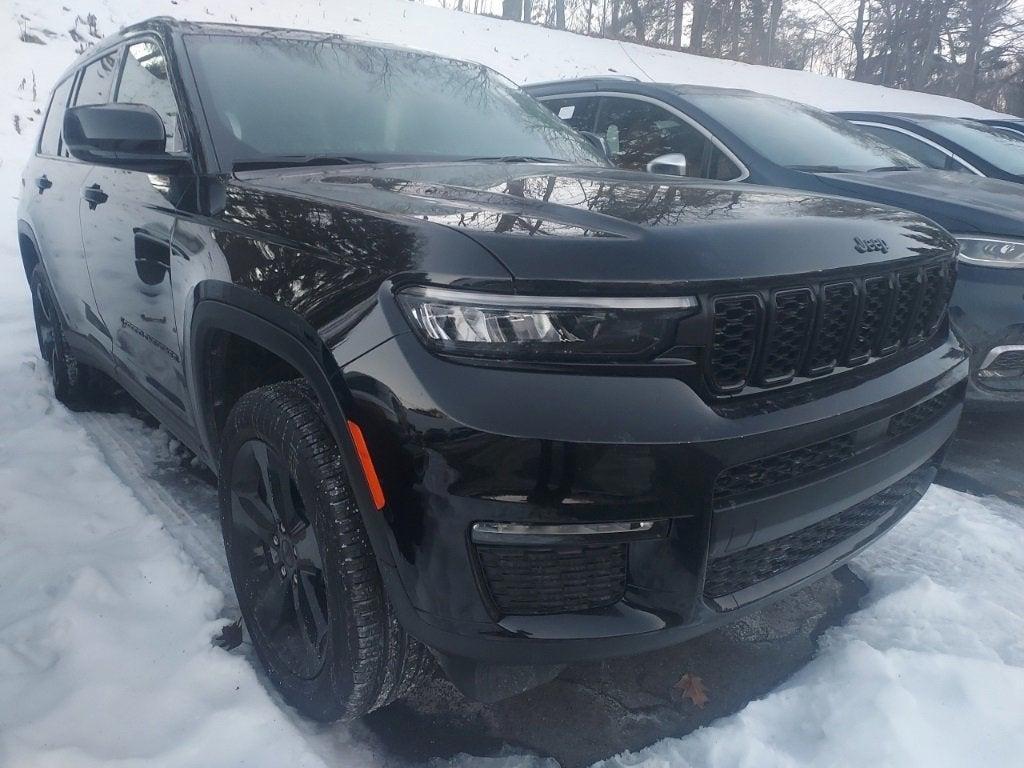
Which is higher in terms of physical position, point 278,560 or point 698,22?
point 698,22

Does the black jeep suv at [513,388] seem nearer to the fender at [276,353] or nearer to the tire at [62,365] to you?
the fender at [276,353]

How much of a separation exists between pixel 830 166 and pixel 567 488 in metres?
3.68

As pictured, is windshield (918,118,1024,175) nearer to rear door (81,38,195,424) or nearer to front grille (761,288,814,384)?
front grille (761,288,814,384)

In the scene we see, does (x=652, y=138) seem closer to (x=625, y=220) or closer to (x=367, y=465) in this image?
(x=625, y=220)

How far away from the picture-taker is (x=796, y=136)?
4680mm

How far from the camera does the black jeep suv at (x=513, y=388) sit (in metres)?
1.48

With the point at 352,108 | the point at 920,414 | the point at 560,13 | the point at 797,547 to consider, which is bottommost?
the point at 797,547

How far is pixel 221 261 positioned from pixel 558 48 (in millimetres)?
20603

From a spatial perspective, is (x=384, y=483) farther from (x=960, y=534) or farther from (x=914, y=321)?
(x=960, y=534)

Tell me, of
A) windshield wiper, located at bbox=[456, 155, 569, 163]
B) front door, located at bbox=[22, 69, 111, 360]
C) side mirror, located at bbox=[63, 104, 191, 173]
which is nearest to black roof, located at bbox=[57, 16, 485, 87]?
side mirror, located at bbox=[63, 104, 191, 173]

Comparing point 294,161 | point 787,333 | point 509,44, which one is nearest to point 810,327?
point 787,333

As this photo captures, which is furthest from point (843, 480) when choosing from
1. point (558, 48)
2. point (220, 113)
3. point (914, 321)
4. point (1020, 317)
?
point (558, 48)

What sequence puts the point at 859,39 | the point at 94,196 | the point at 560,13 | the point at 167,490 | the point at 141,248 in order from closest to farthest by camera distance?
the point at 141,248 < the point at 94,196 < the point at 167,490 < the point at 560,13 < the point at 859,39

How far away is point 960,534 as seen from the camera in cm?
288
